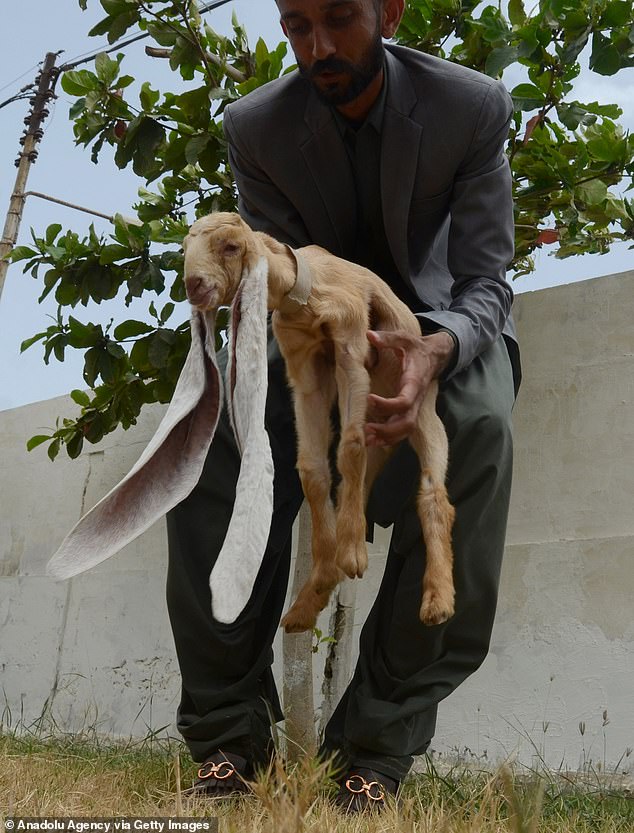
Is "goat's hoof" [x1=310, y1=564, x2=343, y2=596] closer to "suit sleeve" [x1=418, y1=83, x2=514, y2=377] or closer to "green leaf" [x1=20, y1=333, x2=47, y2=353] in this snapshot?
"suit sleeve" [x1=418, y1=83, x2=514, y2=377]

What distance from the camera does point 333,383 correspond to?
61.7 inches

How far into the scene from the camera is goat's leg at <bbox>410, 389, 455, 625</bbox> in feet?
4.61

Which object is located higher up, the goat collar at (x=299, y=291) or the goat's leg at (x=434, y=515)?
the goat collar at (x=299, y=291)

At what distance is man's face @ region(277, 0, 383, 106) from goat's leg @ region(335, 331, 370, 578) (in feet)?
1.44

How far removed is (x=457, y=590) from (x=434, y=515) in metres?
0.31

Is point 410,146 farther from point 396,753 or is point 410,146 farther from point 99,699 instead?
point 99,699

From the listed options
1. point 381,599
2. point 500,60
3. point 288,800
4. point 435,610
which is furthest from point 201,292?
point 500,60

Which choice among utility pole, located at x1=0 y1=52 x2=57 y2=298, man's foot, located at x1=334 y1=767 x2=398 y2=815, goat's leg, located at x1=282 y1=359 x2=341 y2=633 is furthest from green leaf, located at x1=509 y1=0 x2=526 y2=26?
utility pole, located at x1=0 y1=52 x2=57 y2=298

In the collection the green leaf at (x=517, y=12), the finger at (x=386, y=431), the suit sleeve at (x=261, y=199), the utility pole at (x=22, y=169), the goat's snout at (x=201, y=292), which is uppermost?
the utility pole at (x=22, y=169)

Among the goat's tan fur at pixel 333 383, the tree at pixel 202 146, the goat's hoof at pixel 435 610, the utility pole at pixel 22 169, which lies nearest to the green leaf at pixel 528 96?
the tree at pixel 202 146

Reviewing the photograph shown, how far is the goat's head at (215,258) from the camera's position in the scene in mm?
1383

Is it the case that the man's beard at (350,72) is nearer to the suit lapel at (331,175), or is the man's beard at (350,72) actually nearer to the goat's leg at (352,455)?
the suit lapel at (331,175)

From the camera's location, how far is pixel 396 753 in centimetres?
180

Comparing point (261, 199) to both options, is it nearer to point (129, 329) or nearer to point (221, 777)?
point (129, 329)
